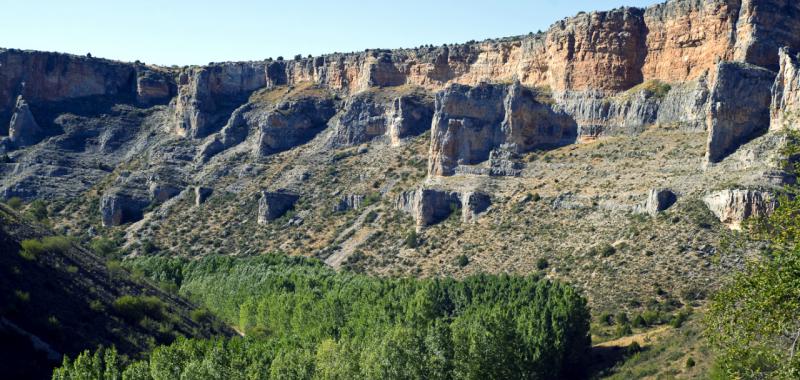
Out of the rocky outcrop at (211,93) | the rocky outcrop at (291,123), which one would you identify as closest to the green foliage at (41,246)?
the rocky outcrop at (291,123)

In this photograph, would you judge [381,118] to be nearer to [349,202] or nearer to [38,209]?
[349,202]

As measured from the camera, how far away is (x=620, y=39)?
94.8 meters

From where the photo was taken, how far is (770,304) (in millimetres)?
21531

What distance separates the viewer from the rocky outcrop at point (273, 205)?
10644 cm

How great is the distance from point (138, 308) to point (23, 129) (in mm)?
90222

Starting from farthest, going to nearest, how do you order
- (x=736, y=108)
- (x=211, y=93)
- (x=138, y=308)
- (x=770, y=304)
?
(x=211, y=93)
(x=736, y=108)
(x=138, y=308)
(x=770, y=304)

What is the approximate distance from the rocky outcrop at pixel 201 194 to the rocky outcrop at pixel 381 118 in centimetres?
1675

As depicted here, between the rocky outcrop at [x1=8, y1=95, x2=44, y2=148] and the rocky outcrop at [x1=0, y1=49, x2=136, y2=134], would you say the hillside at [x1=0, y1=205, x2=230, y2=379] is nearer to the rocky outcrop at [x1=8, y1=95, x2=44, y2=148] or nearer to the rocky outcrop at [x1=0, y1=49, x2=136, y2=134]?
the rocky outcrop at [x1=8, y1=95, x2=44, y2=148]

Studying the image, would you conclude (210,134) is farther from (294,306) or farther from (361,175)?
(294,306)

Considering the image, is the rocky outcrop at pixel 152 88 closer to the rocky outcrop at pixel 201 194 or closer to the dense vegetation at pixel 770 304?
the rocky outcrop at pixel 201 194

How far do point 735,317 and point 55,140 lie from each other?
4820 inches

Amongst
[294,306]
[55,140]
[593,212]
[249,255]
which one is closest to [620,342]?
[593,212]

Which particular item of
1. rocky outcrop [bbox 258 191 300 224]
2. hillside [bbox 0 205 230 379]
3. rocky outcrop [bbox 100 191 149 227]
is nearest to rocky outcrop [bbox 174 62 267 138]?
rocky outcrop [bbox 100 191 149 227]

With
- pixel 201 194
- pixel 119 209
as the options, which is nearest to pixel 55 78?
pixel 119 209
